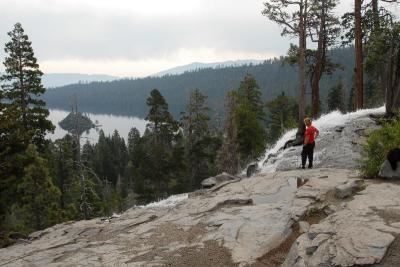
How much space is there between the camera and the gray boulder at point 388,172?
440 inches

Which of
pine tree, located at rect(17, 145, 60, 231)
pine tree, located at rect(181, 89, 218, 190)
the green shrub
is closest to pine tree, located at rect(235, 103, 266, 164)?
pine tree, located at rect(181, 89, 218, 190)

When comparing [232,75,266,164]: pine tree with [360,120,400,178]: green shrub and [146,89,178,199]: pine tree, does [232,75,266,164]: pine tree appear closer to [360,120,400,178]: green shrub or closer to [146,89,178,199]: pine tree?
[146,89,178,199]: pine tree

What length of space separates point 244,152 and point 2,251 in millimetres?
33454

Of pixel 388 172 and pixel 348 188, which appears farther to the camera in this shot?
pixel 388 172

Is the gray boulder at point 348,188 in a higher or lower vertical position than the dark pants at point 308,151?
lower

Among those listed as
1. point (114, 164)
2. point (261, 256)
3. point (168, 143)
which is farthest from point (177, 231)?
point (114, 164)

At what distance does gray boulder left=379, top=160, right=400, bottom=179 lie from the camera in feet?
36.7

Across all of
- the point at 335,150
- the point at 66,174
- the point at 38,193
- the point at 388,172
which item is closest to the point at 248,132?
the point at 38,193

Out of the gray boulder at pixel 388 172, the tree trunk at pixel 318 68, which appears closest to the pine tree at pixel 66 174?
the tree trunk at pixel 318 68

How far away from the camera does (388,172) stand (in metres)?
11.4

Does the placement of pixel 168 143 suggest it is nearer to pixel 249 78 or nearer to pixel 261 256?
pixel 249 78

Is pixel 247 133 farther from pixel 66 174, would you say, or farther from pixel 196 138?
pixel 66 174

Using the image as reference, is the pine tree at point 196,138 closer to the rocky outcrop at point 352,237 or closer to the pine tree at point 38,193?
the pine tree at point 38,193

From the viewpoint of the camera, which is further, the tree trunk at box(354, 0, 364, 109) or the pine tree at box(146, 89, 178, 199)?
the pine tree at box(146, 89, 178, 199)
